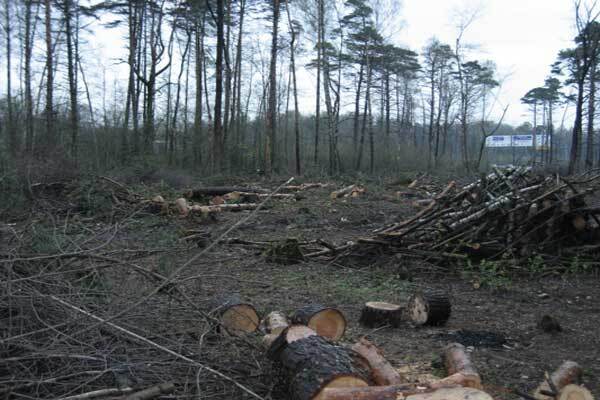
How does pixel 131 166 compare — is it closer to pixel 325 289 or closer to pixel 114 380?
pixel 325 289

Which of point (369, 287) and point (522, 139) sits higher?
point (522, 139)

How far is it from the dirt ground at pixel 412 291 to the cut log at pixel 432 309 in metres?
0.10

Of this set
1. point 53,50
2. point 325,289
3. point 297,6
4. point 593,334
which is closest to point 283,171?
point 297,6

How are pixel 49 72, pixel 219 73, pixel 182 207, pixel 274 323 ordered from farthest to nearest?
pixel 49 72 < pixel 219 73 < pixel 182 207 < pixel 274 323

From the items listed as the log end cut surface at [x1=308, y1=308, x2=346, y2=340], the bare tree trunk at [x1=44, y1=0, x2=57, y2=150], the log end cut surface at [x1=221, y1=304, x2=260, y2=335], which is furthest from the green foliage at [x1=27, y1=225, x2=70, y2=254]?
the bare tree trunk at [x1=44, y1=0, x2=57, y2=150]

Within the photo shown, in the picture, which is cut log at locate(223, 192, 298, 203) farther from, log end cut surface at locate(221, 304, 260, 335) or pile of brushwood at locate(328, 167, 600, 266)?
log end cut surface at locate(221, 304, 260, 335)

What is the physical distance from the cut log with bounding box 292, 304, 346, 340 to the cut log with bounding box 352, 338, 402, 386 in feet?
1.94

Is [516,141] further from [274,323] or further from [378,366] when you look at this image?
[378,366]

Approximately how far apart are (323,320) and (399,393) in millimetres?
1437

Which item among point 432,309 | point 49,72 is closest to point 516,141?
point 49,72

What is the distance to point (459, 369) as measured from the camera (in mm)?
3096

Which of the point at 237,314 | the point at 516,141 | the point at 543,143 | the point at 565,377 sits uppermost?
the point at 516,141

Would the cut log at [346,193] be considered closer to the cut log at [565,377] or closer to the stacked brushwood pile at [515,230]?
the stacked brushwood pile at [515,230]

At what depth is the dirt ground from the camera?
11.2 feet
